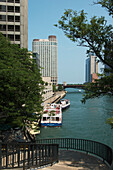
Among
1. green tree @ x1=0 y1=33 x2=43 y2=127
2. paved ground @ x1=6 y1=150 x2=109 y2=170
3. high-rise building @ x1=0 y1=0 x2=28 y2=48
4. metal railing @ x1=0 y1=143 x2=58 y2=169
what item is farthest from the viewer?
high-rise building @ x1=0 y1=0 x2=28 y2=48

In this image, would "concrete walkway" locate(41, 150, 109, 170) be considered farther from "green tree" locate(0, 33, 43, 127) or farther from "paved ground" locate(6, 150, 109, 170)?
"green tree" locate(0, 33, 43, 127)

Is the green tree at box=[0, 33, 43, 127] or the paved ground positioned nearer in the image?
the paved ground

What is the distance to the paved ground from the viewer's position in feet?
30.2

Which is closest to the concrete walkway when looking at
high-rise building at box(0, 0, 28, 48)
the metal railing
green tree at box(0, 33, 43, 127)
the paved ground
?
the paved ground

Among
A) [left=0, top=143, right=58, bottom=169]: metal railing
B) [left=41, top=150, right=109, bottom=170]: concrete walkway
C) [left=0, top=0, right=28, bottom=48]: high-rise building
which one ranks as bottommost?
[left=41, top=150, right=109, bottom=170]: concrete walkway

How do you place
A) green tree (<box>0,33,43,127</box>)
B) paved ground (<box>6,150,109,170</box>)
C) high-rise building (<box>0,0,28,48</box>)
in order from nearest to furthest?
paved ground (<box>6,150,109,170</box>)
green tree (<box>0,33,43,127</box>)
high-rise building (<box>0,0,28,48</box>)

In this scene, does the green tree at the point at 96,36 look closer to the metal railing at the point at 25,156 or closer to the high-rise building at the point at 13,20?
the metal railing at the point at 25,156

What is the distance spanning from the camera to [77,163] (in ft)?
32.8

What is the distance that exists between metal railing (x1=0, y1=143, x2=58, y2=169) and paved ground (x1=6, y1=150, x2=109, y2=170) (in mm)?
422

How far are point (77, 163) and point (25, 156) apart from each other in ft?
10.6

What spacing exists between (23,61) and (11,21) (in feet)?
75.5

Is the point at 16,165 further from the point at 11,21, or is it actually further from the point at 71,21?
the point at 11,21

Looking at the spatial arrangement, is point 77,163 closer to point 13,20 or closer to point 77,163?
point 77,163

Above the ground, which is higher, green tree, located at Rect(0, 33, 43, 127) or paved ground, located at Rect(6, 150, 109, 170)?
green tree, located at Rect(0, 33, 43, 127)
